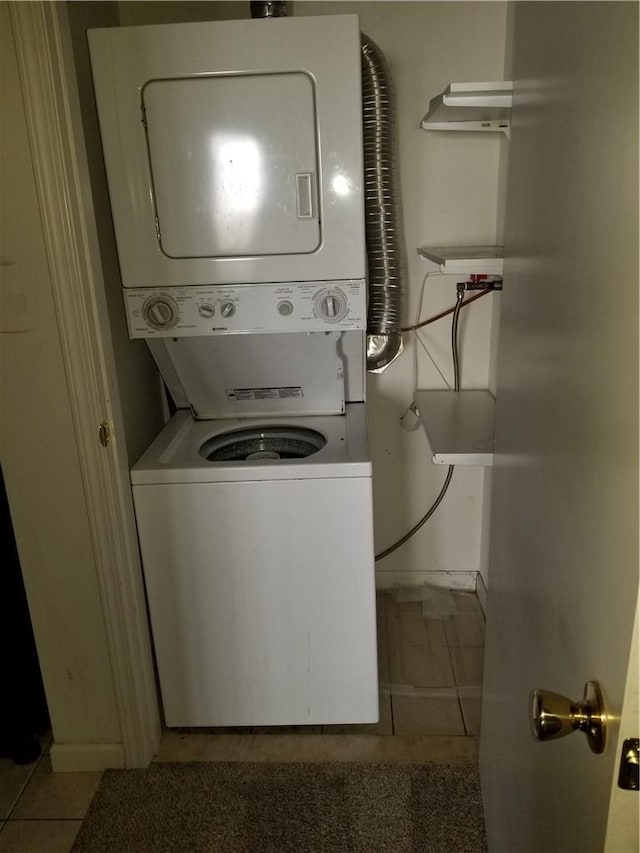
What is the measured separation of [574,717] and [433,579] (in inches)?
72.3

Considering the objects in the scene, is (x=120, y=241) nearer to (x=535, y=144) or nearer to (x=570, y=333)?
(x=535, y=144)

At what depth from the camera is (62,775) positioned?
1739 millimetres

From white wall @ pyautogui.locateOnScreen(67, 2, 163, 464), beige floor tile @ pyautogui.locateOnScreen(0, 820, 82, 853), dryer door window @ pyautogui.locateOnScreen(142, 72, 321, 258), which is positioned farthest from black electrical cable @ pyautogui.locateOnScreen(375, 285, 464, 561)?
beige floor tile @ pyautogui.locateOnScreen(0, 820, 82, 853)

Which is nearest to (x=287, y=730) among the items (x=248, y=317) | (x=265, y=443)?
(x=265, y=443)

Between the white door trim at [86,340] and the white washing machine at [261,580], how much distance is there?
7cm

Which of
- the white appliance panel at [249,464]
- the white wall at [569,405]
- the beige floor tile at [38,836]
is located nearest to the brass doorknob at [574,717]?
the white wall at [569,405]

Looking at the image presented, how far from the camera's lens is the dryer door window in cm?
150

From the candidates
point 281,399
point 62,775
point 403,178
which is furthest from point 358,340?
point 62,775

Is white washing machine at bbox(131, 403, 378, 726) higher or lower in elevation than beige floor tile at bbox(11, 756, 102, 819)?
higher

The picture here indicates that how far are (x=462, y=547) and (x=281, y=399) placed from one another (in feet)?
3.05

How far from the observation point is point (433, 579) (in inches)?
95.8

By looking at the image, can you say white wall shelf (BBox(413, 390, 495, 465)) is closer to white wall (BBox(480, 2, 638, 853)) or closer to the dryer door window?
white wall (BBox(480, 2, 638, 853))

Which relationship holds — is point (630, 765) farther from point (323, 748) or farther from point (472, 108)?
point (472, 108)

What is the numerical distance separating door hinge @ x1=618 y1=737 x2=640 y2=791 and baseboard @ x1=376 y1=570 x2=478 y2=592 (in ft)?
6.19
